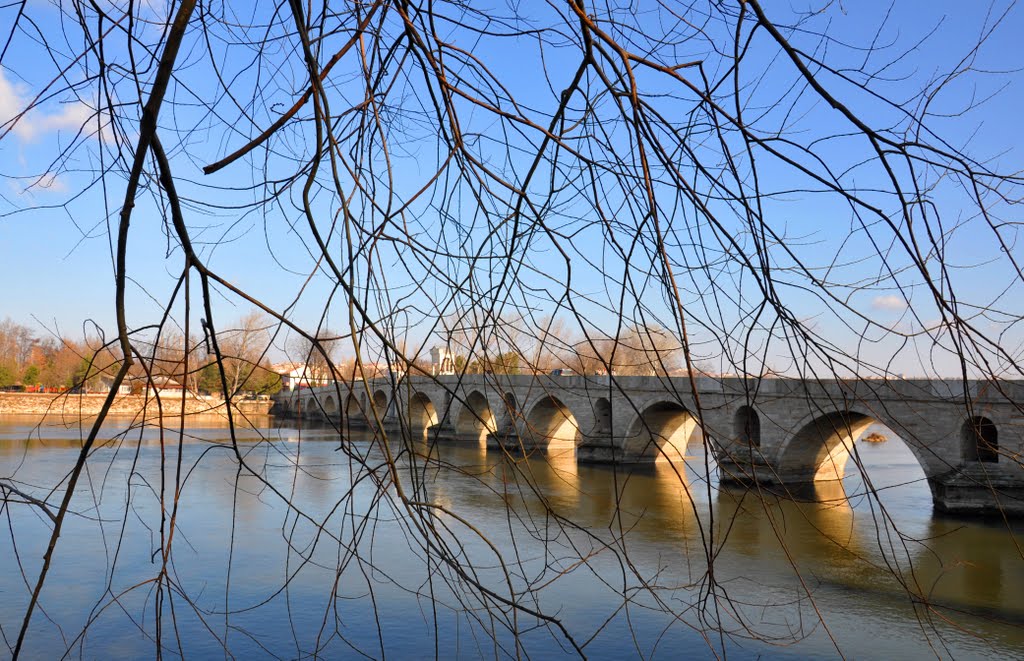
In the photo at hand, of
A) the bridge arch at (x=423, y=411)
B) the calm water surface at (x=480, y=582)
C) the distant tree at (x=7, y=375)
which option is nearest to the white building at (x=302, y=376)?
the bridge arch at (x=423, y=411)

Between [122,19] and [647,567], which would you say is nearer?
[122,19]

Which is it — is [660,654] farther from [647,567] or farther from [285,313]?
[285,313]

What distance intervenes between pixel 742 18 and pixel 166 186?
810mm

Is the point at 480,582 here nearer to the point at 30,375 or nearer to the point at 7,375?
the point at 30,375

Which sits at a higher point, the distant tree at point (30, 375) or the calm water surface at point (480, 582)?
the distant tree at point (30, 375)

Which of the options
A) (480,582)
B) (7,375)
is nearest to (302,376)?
(480,582)

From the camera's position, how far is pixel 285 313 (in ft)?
3.81

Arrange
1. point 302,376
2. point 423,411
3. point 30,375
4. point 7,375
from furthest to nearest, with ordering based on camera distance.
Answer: point 30,375 → point 7,375 → point 423,411 → point 302,376

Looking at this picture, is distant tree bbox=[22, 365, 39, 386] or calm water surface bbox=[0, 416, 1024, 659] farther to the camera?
distant tree bbox=[22, 365, 39, 386]

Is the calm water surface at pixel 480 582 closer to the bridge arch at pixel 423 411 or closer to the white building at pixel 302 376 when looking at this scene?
the bridge arch at pixel 423 411

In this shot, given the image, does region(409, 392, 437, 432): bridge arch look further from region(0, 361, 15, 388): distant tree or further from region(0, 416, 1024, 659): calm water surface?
region(0, 361, 15, 388): distant tree

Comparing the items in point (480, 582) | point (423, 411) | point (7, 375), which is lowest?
point (480, 582)

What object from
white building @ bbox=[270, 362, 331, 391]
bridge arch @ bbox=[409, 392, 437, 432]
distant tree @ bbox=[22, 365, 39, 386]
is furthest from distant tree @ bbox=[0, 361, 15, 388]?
white building @ bbox=[270, 362, 331, 391]

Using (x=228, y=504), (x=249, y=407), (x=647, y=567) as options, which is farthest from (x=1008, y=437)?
(x=249, y=407)
